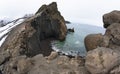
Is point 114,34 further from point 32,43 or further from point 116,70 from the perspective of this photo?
point 32,43

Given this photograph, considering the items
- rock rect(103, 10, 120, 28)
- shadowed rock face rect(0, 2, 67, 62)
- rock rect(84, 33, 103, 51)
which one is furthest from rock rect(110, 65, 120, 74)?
shadowed rock face rect(0, 2, 67, 62)

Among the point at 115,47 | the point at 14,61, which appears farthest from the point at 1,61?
the point at 115,47

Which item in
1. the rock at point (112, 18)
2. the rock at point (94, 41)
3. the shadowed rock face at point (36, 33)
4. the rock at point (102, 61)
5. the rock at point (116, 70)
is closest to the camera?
the rock at point (116, 70)

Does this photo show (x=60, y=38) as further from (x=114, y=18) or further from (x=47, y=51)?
(x=114, y=18)

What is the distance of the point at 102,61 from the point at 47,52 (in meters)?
19.7

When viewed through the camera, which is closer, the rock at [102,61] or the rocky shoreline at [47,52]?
the rock at [102,61]

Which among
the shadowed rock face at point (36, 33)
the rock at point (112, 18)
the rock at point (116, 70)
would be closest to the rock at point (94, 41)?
the rock at point (112, 18)

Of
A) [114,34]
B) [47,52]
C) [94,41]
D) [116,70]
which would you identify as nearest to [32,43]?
[47,52]

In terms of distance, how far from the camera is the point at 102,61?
38594 mm

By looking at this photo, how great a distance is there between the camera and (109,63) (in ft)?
125

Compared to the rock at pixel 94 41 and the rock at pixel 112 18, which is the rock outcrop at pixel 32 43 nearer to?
the rock at pixel 94 41

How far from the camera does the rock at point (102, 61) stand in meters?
38.1

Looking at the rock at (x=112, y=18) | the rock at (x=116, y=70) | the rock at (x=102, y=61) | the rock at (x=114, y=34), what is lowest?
the rock at (x=116, y=70)

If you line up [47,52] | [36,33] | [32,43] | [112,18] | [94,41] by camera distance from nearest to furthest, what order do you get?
[94,41] < [112,18] < [32,43] < [47,52] < [36,33]
